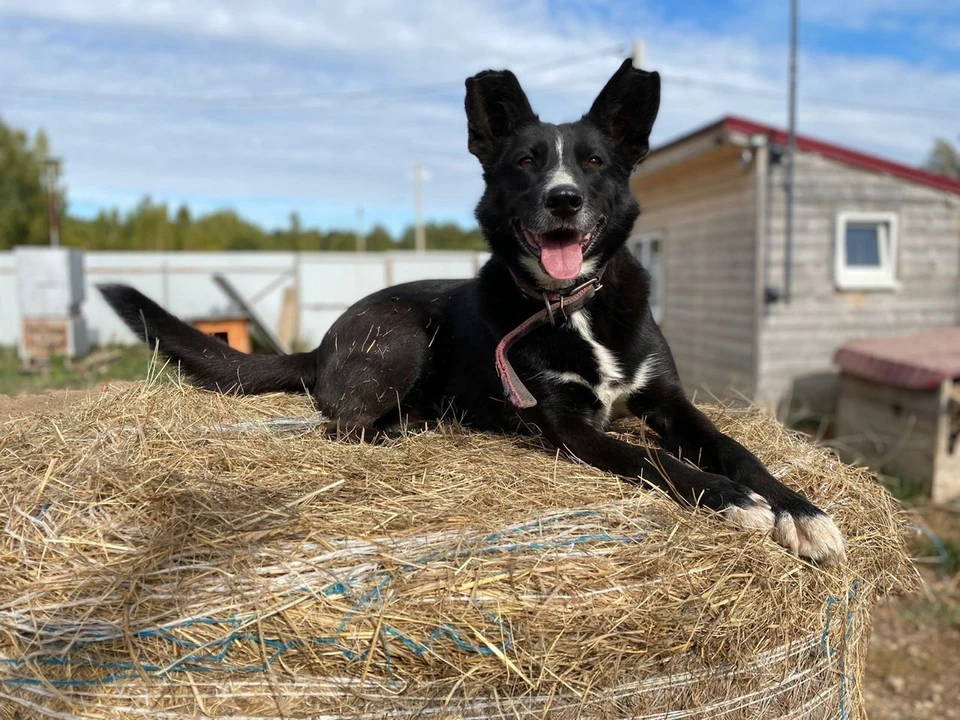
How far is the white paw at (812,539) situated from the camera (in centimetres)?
183

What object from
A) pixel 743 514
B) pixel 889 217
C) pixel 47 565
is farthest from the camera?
pixel 889 217

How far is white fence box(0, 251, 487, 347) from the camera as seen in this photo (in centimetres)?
1681

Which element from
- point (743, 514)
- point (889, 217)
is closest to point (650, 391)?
point (743, 514)

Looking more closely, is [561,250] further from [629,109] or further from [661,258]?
[661,258]

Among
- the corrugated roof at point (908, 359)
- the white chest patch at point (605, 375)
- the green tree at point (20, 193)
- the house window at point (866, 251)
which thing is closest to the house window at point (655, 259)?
the house window at point (866, 251)

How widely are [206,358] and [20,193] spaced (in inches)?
1187

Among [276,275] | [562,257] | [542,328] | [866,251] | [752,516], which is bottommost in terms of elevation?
[752,516]

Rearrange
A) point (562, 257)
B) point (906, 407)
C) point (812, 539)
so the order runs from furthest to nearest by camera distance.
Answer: point (906, 407) < point (562, 257) < point (812, 539)

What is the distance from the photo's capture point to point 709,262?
1084 cm

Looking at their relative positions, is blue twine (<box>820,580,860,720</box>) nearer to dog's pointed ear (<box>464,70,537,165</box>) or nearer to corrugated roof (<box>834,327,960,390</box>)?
dog's pointed ear (<box>464,70,537,165</box>)

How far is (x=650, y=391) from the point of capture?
2.67 m

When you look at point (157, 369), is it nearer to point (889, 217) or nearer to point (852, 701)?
point (852, 701)

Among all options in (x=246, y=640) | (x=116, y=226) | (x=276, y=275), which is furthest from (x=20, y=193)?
(x=246, y=640)

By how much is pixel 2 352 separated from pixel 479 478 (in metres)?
14.3
